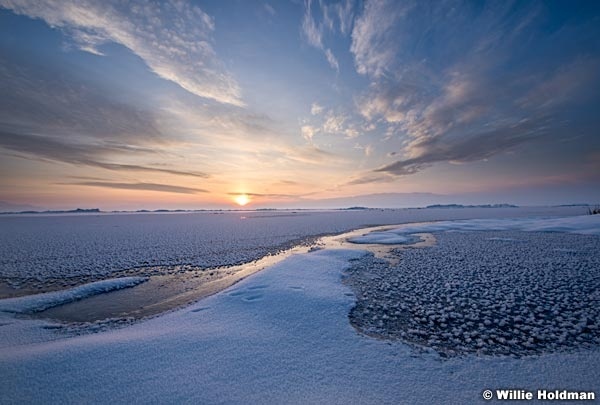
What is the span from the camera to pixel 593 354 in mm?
4699

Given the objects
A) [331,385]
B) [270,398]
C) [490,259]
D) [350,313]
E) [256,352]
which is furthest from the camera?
[490,259]

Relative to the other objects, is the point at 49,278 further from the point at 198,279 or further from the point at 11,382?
the point at 11,382

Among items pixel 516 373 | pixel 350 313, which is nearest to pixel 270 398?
pixel 350 313

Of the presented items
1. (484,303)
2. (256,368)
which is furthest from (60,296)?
(484,303)

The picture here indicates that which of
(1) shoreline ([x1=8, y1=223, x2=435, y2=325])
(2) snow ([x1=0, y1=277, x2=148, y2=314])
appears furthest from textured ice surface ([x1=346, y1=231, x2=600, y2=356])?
(2) snow ([x1=0, y1=277, x2=148, y2=314])

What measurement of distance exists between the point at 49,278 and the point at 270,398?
13.5m

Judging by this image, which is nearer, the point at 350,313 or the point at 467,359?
the point at 467,359

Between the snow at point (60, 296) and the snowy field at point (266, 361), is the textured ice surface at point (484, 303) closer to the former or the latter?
the snowy field at point (266, 361)

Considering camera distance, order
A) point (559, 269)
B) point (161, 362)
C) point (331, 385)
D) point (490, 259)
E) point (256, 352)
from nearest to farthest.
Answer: point (331, 385), point (161, 362), point (256, 352), point (559, 269), point (490, 259)

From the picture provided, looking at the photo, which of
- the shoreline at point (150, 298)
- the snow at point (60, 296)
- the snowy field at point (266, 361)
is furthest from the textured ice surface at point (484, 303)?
the snow at point (60, 296)

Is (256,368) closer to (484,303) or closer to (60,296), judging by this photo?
(484,303)

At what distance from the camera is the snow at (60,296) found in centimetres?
799

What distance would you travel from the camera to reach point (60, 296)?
29.3 ft

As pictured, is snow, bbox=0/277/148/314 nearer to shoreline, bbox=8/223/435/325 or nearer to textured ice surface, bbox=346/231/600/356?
shoreline, bbox=8/223/435/325
